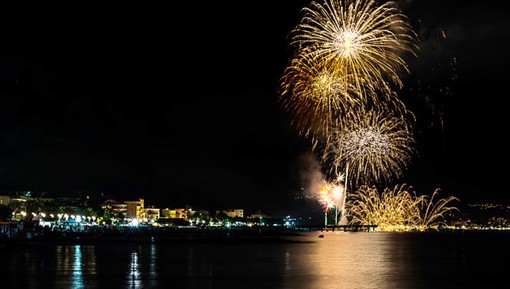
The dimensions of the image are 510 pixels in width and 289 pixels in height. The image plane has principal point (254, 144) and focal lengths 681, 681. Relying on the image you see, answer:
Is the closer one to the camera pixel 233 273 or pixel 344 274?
pixel 344 274

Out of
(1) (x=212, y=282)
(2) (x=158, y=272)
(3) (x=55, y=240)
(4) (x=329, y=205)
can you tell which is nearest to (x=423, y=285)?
(1) (x=212, y=282)

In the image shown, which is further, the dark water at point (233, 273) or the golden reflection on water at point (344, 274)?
the golden reflection on water at point (344, 274)

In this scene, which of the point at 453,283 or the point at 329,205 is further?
the point at 329,205

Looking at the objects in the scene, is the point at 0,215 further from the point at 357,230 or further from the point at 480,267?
the point at 357,230

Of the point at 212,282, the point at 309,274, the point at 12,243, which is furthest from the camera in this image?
the point at 12,243

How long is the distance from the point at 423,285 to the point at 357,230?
135 metres

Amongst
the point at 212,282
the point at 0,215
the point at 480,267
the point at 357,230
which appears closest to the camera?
the point at 212,282

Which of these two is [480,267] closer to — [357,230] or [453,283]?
[453,283]

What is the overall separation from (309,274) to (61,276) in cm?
1246

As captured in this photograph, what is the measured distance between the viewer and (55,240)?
236 feet

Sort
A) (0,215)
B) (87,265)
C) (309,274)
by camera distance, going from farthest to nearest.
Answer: (0,215), (87,265), (309,274)

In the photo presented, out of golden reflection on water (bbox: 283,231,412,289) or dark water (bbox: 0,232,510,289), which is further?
golden reflection on water (bbox: 283,231,412,289)

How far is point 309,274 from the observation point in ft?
116

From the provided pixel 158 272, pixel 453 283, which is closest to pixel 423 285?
pixel 453 283
